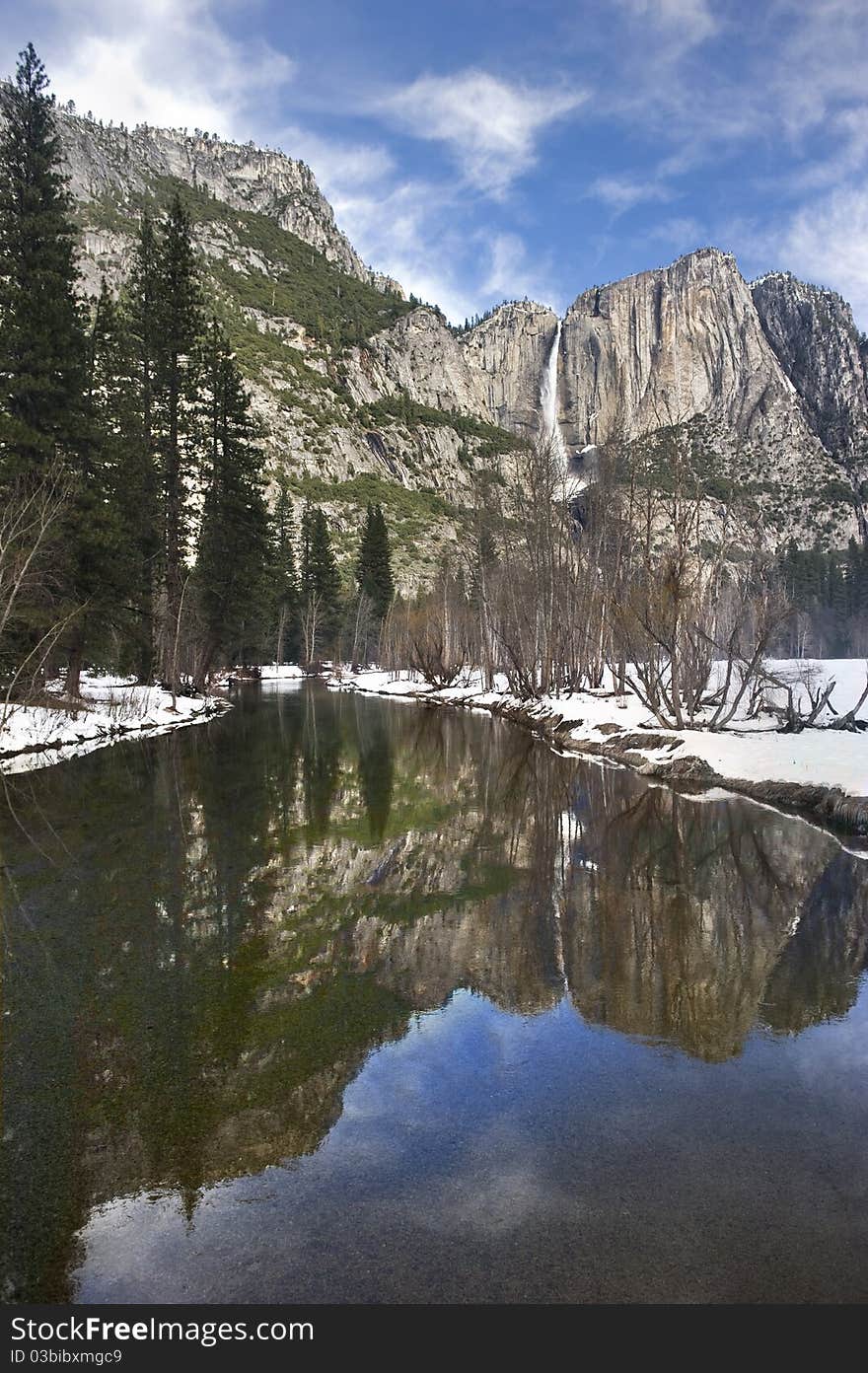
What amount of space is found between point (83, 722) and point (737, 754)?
18693mm

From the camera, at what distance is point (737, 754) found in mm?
18797

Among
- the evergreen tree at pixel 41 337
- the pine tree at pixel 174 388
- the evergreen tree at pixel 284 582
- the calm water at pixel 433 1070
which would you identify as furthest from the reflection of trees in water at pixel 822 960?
the evergreen tree at pixel 284 582

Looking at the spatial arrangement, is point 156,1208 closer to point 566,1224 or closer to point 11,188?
point 566,1224

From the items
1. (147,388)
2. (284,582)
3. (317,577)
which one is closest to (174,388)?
(147,388)

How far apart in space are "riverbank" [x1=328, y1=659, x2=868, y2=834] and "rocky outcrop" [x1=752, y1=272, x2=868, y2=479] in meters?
155

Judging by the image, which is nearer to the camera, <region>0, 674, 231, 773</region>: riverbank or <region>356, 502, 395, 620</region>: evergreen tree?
<region>0, 674, 231, 773</region>: riverbank

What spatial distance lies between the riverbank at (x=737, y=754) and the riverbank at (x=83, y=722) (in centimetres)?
1398

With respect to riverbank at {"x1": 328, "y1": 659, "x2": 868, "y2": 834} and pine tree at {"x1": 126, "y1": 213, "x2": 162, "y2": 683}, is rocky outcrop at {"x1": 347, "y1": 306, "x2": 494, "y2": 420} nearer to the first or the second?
pine tree at {"x1": 126, "y1": 213, "x2": 162, "y2": 683}

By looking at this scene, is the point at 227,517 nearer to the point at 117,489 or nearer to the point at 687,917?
the point at 117,489

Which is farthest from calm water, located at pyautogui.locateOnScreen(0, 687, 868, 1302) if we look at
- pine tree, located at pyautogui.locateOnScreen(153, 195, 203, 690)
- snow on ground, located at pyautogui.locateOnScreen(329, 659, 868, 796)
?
pine tree, located at pyautogui.locateOnScreen(153, 195, 203, 690)

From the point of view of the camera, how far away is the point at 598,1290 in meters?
3.06

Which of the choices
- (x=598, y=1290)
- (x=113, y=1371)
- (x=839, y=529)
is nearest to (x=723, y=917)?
(x=598, y=1290)

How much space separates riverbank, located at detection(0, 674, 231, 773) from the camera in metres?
19.4

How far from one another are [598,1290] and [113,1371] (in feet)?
5.88
